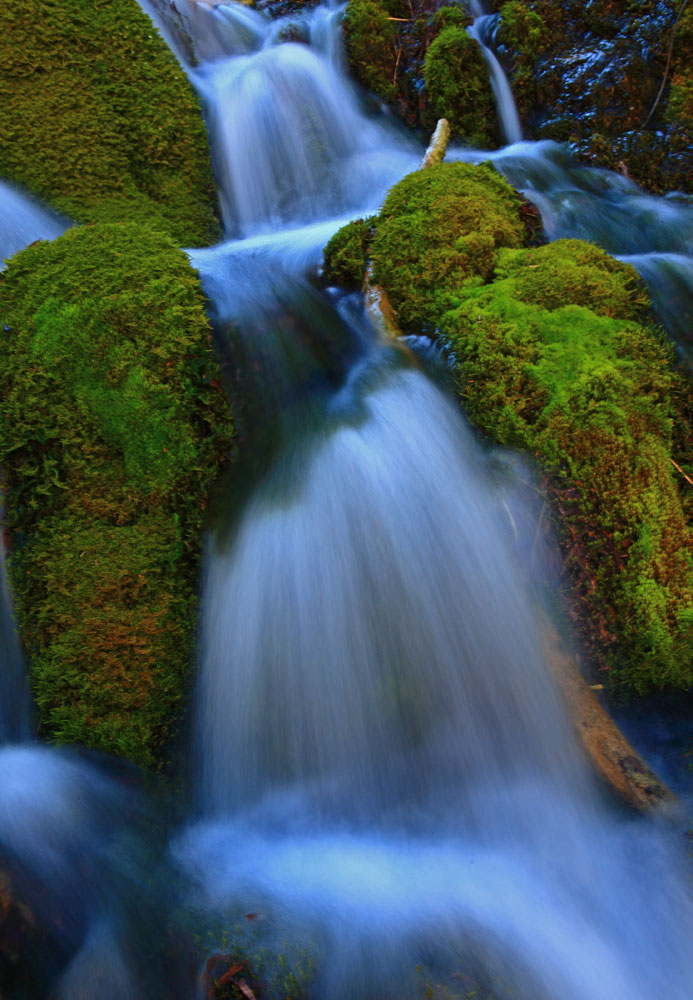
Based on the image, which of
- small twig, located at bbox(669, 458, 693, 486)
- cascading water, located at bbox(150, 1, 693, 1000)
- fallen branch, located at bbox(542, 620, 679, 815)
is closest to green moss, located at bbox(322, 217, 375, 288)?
cascading water, located at bbox(150, 1, 693, 1000)

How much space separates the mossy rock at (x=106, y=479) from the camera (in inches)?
116

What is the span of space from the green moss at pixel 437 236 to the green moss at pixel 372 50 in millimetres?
3439

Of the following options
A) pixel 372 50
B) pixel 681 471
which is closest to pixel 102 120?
pixel 372 50

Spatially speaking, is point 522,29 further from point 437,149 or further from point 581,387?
point 581,387

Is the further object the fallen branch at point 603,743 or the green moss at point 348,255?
the green moss at point 348,255

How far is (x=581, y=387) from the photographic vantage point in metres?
3.27

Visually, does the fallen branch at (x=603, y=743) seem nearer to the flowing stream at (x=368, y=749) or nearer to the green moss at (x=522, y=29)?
the flowing stream at (x=368, y=749)

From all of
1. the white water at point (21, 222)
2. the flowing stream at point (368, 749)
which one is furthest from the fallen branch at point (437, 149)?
the white water at point (21, 222)

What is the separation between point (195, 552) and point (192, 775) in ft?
3.38

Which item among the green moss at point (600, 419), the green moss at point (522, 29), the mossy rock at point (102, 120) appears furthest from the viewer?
the green moss at point (522, 29)

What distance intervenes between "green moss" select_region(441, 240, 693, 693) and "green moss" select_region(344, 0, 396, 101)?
4.60 meters

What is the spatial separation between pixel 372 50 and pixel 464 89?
1.27 m

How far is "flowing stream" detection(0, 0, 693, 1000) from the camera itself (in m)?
2.28

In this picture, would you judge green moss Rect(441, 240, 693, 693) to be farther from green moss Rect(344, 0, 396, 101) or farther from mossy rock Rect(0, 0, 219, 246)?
green moss Rect(344, 0, 396, 101)
